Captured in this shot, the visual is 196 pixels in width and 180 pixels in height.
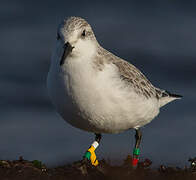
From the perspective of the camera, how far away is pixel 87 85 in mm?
9430

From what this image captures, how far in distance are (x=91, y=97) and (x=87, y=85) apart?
245 mm

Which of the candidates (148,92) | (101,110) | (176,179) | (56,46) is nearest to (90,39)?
(56,46)

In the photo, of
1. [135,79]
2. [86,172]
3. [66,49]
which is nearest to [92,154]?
[135,79]

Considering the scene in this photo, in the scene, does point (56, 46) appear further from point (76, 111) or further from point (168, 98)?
point (168, 98)

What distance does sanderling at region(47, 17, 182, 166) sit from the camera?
9.39 meters

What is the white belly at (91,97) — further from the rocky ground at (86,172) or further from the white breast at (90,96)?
the rocky ground at (86,172)

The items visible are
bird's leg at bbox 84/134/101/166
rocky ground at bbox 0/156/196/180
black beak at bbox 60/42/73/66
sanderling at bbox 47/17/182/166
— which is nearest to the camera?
rocky ground at bbox 0/156/196/180

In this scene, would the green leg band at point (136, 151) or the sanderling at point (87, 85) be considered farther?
the green leg band at point (136, 151)

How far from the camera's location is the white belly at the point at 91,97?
9.43m

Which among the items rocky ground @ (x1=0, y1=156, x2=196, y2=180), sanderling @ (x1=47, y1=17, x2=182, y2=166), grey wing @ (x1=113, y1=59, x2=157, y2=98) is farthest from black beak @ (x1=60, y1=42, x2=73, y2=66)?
rocky ground @ (x1=0, y1=156, x2=196, y2=180)

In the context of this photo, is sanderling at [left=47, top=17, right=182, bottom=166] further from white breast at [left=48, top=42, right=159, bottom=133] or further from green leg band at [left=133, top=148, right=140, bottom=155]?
green leg band at [left=133, top=148, right=140, bottom=155]

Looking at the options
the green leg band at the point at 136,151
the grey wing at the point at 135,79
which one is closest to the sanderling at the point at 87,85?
the grey wing at the point at 135,79

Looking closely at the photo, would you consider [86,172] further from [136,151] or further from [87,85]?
[136,151]

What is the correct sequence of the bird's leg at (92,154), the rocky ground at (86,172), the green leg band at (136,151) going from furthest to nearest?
the green leg band at (136,151) < the bird's leg at (92,154) < the rocky ground at (86,172)
